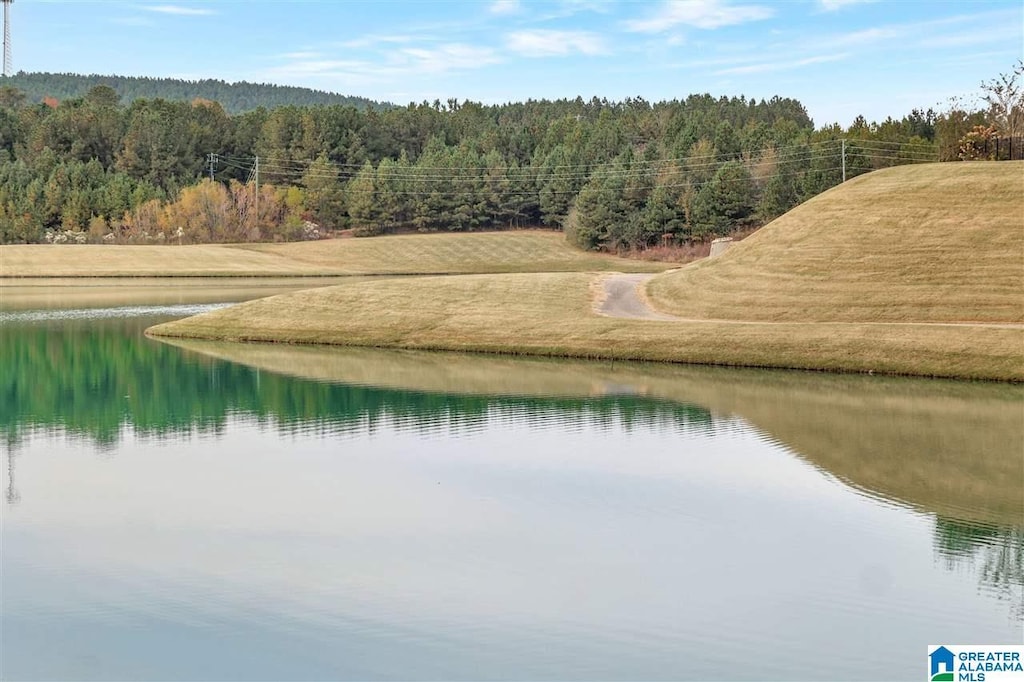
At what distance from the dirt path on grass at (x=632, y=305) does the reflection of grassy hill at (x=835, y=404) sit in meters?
5.02

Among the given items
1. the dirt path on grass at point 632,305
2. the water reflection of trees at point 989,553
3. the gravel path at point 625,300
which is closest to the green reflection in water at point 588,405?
the water reflection of trees at point 989,553

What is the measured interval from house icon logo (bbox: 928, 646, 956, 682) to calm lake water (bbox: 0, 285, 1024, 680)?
7.3 inches

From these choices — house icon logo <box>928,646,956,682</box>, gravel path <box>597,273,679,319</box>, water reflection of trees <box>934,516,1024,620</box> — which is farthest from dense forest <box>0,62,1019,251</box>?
house icon logo <box>928,646,956,682</box>

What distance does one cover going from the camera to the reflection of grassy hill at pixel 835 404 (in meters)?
19.9

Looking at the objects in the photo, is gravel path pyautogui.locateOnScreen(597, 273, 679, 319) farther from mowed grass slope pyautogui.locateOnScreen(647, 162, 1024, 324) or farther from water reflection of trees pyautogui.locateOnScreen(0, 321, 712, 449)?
water reflection of trees pyautogui.locateOnScreen(0, 321, 712, 449)

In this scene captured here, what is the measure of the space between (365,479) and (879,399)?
14.3m

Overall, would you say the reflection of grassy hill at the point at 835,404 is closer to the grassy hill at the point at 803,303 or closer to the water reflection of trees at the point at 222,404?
the water reflection of trees at the point at 222,404

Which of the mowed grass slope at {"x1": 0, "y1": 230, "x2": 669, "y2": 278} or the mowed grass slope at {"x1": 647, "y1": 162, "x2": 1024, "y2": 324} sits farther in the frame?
the mowed grass slope at {"x1": 0, "y1": 230, "x2": 669, "y2": 278}

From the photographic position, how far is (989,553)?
1570cm

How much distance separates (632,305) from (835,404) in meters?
16.6

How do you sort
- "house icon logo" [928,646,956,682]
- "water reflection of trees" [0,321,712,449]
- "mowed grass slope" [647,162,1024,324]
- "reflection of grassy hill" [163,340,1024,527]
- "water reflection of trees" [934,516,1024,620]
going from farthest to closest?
1. "mowed grass slope" [647,162,1024,324]
2. "water reflection of trees" [0,321,712,449]
3. "reflection of grassy hill" [163,340,1024,527]
4. "water reflection of trees" [934,516,1024,620]
5. "house icon logo" [928,646,956,682]

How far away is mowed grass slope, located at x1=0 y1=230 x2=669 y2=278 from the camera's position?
9131cm

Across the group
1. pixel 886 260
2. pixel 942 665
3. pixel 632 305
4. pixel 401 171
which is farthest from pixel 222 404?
pixel 401 171

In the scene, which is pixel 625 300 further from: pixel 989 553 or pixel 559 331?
pixel 989 553
